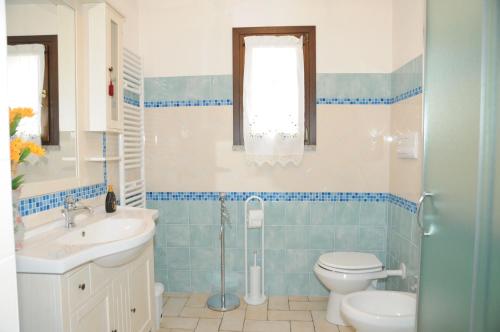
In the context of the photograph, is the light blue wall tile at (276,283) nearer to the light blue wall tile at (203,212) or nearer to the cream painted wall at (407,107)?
the light blue wall tile at (203,212)

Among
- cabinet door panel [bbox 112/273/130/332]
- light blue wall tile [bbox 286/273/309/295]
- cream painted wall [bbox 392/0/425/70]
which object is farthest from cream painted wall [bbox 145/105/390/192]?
cabinet door panel [bbox 112/273/130/332]

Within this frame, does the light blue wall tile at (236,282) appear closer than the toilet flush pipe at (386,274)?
No

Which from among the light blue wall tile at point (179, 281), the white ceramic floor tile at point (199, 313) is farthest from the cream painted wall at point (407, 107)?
the light blue wall tile at point (179, 281)

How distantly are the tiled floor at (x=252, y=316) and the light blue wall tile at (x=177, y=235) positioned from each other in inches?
18.1

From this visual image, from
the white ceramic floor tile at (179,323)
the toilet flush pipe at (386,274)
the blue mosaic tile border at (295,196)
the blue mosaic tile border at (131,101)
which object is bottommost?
the white ceramic floor tile at (179,323)

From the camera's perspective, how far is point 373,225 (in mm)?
3057

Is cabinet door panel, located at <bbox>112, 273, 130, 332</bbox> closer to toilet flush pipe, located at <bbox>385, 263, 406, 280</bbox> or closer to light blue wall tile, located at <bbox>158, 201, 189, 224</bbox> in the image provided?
light blue wall tile, located at <bbox>158, 201, 189, 224</bbox>

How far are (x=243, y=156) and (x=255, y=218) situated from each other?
537mm

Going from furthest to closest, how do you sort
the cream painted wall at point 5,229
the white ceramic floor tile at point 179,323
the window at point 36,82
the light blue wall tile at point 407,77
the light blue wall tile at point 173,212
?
the light blue wall tile at point 173,212 < the white ceramic floor tile at point 179,323 < the light blue wall tile at point 407,77 < the window at point 36,82 < the cream painted wall at point 5,229

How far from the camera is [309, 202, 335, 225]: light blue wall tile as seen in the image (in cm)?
306

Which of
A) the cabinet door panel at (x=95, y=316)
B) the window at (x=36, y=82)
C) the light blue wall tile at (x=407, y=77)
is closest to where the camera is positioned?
the cabinet door panel at (x=95, y=316)

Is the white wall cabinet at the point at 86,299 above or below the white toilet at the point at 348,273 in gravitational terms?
above

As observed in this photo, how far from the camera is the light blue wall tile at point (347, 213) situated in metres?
3.05

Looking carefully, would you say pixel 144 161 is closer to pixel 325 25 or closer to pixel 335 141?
pixel 335 141
